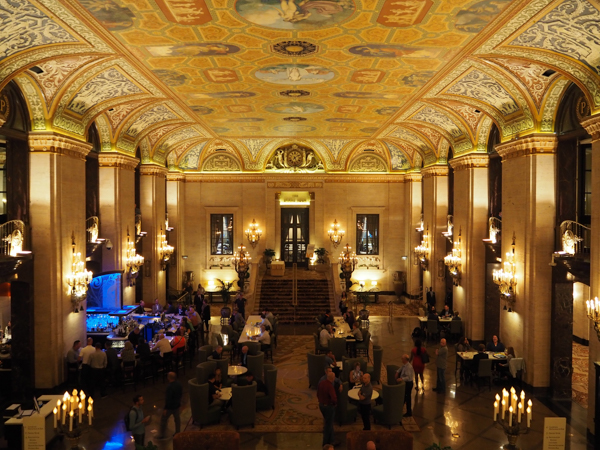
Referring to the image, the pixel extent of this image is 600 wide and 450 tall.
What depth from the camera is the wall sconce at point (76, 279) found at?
41.7 ft

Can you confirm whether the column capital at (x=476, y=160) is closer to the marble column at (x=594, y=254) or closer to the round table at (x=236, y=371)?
the marble column at (x=594, y=254)

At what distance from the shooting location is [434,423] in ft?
35.0

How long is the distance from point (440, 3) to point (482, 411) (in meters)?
8.77

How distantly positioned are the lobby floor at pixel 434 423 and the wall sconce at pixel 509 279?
237 centimetres

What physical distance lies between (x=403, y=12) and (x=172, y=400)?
8.13 meters

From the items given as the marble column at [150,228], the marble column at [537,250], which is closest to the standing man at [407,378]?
the marble column at [537,250]

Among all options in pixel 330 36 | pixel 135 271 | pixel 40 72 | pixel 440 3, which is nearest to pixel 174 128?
pixel 135 271

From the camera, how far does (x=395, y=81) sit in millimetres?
Result: 12445

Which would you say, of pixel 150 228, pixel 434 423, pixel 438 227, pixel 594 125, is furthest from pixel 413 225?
pixel 594 125

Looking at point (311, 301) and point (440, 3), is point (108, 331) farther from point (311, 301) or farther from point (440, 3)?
point (440, 3)

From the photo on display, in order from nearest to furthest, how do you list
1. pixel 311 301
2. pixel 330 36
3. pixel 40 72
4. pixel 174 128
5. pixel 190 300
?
pixel 330 36, pixel 40 72, pixel 174 128, pixel 311 301, pixel 190 300

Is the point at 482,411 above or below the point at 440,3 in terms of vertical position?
below

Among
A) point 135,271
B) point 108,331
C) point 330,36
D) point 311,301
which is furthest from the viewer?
point 311,301

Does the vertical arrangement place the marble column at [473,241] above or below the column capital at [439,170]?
below
